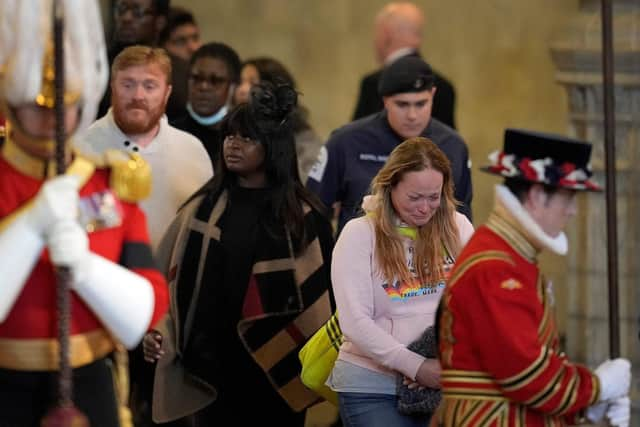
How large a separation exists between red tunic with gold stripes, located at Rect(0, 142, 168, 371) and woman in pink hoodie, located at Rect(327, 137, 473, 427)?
4.86 ft

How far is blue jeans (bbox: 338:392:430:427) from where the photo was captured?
6664mm

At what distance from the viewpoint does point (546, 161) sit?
5.56 metres

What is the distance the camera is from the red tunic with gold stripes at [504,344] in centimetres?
543

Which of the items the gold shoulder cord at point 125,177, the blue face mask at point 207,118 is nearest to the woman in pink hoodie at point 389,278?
the gold shoulder cord at point 125,177

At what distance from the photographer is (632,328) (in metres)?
9.98

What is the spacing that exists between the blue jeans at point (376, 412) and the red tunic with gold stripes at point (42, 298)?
158 cm

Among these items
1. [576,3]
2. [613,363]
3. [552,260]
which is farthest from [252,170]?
[576,3]

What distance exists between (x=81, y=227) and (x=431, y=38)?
26.4 ft

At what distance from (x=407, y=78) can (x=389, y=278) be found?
2.04m

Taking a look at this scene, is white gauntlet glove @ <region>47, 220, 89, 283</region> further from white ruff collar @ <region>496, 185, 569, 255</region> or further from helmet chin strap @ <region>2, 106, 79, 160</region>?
white ruff collar @ <region>496, 185, 569, 255</region>

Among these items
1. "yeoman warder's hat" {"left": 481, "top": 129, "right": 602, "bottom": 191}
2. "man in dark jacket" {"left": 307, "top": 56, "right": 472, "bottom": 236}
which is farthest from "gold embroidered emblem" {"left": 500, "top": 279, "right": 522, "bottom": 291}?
"man in dark jacket" {"left": 307, "top": 56, "right": 472, "bottom": 236}

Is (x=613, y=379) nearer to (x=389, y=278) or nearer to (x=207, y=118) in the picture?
(x=389, y=278)

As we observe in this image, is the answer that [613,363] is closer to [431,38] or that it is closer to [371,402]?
[371,402]

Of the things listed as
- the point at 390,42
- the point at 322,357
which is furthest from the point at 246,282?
the point at 390,42
